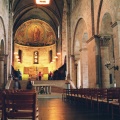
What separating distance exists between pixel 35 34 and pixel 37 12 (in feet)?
18.0

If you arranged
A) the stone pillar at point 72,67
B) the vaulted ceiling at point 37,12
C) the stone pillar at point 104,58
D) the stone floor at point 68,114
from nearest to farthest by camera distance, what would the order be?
1. the stone floor at point 68,114
2. the stone pillar at point 104,58
3. the stone pillar at point 72,67
4. the vaulted ceiling at point 37,12

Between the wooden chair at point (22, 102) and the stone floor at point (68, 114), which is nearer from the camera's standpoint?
the wooden chair at point (22, 102)

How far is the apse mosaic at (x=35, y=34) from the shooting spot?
1603 inches

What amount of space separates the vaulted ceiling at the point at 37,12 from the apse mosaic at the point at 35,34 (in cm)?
160

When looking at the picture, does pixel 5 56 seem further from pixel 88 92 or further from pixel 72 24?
pixel 88 92

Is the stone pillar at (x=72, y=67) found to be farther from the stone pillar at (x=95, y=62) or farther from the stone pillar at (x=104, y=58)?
the stone pillar at (x=104, y=58)

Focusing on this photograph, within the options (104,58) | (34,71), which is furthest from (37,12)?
(104,58)

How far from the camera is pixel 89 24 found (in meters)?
17.6

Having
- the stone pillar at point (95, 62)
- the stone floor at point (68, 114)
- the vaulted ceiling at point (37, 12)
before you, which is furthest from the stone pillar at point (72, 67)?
the stone floor at point (68, 114)

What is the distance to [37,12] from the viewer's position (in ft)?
125

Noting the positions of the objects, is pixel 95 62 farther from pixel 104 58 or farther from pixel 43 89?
pixel 43 89

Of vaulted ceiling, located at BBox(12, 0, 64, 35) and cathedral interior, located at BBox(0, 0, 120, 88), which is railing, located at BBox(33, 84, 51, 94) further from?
vaulted ceiling, located at BBox(12, 0, 64, 35)

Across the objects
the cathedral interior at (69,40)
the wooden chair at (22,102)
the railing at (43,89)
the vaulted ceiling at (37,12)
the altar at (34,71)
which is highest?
the vaulted ceiling at (37,12)

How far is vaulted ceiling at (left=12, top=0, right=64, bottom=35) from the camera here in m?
31.6
